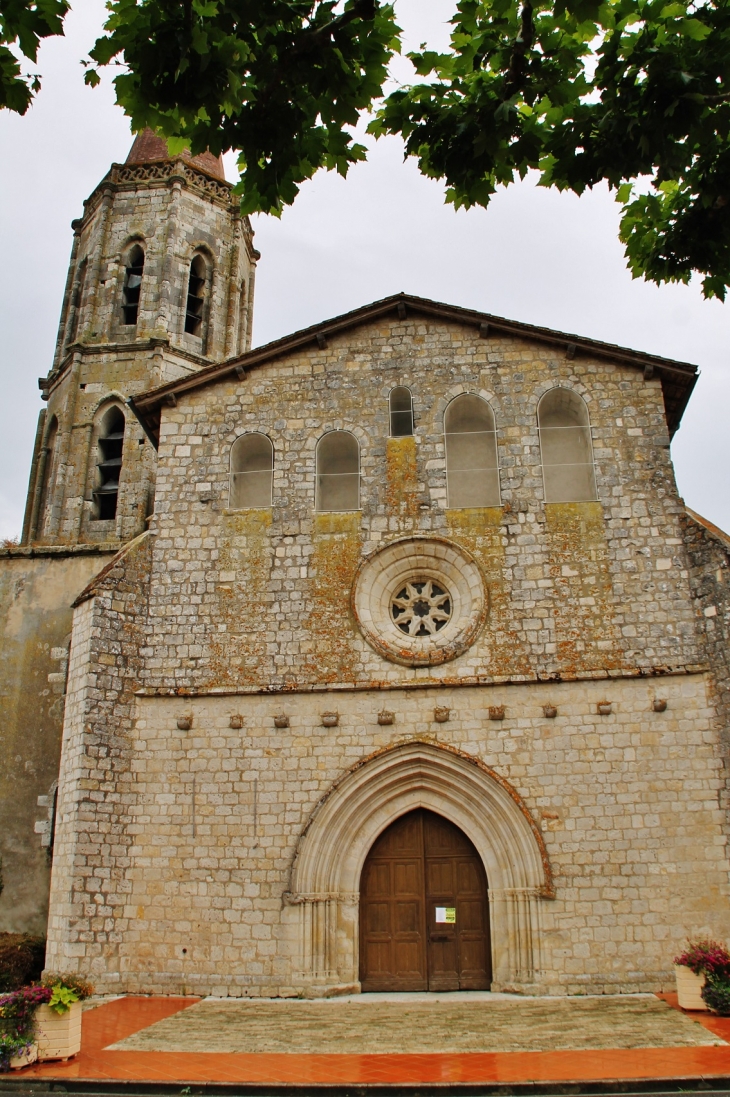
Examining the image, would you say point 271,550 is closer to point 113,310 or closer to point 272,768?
point 272,768

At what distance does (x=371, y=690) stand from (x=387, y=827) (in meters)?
1.78

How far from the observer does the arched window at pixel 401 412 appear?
43.9ft

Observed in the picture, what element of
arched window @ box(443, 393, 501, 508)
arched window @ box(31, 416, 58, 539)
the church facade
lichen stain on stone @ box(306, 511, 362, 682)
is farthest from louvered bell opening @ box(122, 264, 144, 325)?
arched window @ box(443, 393, 501, 508)

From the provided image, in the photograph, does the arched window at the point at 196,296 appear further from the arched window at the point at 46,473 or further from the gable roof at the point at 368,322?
the gable roof at the point at 368,322

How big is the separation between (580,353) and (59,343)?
36.5 ft

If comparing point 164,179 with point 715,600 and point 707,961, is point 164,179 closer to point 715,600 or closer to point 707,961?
point 715,600

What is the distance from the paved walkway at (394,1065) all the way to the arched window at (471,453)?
6913mm

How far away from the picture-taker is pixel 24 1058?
777cm

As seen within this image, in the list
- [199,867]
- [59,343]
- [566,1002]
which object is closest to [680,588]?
[566,1002]

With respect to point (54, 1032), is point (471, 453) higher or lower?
higher

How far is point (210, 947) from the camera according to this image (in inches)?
439

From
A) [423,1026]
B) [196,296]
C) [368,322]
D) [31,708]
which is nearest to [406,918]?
[423,1026]

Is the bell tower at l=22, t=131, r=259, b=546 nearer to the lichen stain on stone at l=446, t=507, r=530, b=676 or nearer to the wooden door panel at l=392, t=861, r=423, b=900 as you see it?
the lichen stain on stone at l=446, t=507, r=530, b=676

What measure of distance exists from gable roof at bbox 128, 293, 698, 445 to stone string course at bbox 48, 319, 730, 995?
23 cm
